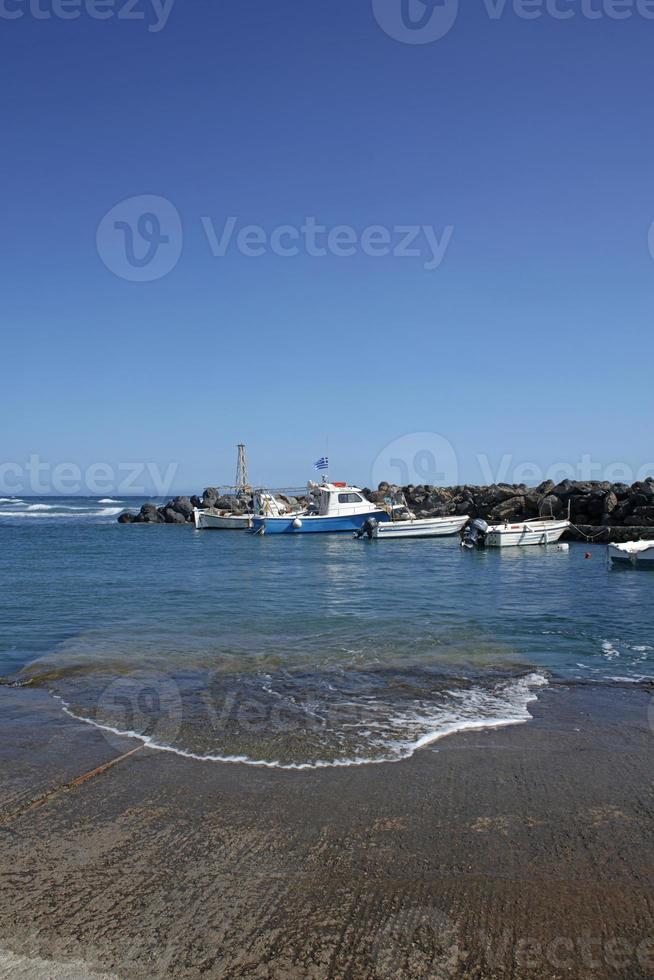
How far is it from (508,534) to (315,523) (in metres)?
14.6

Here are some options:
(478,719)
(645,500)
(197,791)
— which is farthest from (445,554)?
(197,791)

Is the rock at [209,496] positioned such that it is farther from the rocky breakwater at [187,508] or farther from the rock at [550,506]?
the rock at [550,506]

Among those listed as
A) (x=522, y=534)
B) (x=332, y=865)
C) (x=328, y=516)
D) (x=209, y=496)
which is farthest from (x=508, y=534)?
(x=209, y=496)

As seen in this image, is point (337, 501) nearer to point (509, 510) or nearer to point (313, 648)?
point (509, 510)

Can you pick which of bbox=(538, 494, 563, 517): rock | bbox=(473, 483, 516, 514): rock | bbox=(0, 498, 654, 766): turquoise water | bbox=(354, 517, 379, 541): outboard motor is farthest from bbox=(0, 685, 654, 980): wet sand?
bbox=(473, 483, 516, 514): rock

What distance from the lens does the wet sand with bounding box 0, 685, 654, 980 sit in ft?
11.9

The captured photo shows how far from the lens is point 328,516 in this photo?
46406 mm

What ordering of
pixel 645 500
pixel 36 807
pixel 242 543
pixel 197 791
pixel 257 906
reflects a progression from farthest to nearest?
pixel 242 543 → pixel 645 500 → pixel 197 791 → pixel 36 807 → pixel 257 906

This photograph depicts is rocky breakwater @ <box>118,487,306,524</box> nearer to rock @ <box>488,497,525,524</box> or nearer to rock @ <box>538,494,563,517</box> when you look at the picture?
rock @ <box>488,497,525,524</box>

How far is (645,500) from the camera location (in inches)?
1553

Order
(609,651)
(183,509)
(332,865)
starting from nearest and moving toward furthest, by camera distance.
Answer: (332,865) < (609,651) < (183,509)

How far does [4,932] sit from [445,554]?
3136 centimetres

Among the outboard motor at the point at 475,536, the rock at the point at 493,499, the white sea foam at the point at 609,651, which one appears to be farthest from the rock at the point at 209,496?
the white sea foam at the point at 609,651

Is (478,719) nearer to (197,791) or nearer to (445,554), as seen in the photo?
(197,791)
